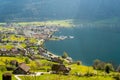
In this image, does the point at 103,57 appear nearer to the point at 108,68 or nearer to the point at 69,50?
the point at 69,50

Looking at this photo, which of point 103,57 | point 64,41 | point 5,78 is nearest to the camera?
point 5,78

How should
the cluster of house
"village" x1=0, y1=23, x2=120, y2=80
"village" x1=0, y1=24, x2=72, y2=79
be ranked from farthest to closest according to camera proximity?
the cluster of house < "village" x1=0, y1=24, x2=72, y2=79 < "village" x1=0, y1=23, x2=120, y2=80

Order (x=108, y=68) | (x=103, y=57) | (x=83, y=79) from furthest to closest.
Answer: (x=103, y=57)
(x=108, y=68)
(x=83, y=79)

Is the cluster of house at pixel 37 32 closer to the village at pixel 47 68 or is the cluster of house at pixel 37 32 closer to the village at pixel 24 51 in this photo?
the village at pixel 24 51

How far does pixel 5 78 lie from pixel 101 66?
52137 millimetres

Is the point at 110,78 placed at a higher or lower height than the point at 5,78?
lower

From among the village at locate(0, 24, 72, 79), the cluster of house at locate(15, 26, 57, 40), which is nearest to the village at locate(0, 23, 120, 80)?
the village at locate(0, 24, 72, 79)

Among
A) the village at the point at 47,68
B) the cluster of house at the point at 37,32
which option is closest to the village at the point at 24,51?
the village at the point at 47,68

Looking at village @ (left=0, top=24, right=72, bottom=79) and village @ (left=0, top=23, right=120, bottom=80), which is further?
village @ (left=0, top=24, right=72, bottom=79)

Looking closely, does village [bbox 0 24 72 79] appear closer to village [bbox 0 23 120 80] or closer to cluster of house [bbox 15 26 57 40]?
village [bbox 0 23 120 80]

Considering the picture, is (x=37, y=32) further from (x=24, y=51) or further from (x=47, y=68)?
(x=47, y=68)

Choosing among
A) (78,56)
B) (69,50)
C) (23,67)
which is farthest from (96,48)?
(23,67)

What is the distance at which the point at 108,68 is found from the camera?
5419 centimetres

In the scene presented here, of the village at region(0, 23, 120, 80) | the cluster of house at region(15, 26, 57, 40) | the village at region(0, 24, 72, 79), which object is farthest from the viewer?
the cluster of house at region(15, 26, 57, 40)
